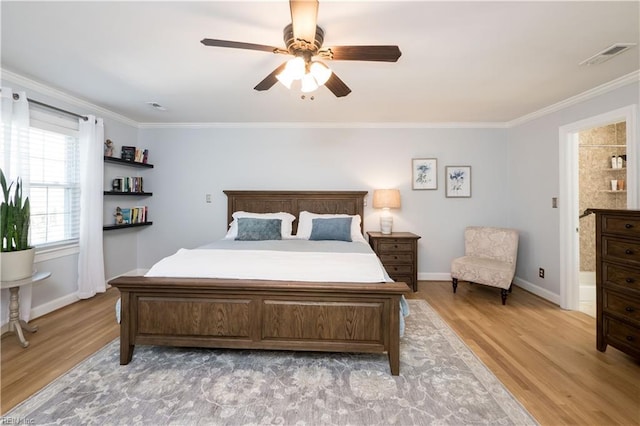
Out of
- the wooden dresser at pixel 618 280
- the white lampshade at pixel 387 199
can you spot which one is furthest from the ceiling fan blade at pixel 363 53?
the white lampshade at pixel 387 199

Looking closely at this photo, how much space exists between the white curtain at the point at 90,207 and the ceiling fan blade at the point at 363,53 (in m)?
3.24

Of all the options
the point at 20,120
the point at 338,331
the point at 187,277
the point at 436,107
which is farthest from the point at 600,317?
the point at 20,120

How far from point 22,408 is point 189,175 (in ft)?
10.8

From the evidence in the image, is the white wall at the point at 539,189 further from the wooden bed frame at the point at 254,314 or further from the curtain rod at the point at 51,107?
the curtain rod at the point at 51,107

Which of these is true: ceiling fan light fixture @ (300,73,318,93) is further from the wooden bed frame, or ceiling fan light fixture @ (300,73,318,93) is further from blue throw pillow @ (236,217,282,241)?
blue throw pillow @ (236,217,282,241)

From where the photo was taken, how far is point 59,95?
10.3 feet

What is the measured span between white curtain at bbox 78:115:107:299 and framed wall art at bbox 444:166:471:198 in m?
4.72

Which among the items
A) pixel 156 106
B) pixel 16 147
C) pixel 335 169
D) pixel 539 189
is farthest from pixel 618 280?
pixel 16 147

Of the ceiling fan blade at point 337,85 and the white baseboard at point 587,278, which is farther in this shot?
the white baseboard at point 587,278

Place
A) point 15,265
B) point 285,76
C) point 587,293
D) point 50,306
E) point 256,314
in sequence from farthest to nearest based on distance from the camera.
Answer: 1. point 587,293
2. point 50,306
3. point 15,265
4. point 256,314
5. point 285,76

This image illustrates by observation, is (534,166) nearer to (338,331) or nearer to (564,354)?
(564,354)

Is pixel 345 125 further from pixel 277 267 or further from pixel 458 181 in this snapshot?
pixel 277 267

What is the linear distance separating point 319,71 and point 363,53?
0.29m

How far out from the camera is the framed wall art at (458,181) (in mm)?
4289
